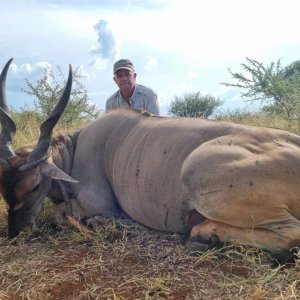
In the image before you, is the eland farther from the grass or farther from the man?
the man

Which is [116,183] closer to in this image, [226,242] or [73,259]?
[73,259]

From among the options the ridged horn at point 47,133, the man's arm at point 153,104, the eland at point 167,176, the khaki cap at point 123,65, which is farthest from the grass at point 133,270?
the khaki cap at point 123,65

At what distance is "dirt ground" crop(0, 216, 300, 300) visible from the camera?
8.43ft

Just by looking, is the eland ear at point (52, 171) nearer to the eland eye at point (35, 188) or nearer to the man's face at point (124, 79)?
the eland eye at point (35, 188)

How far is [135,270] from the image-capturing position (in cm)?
296

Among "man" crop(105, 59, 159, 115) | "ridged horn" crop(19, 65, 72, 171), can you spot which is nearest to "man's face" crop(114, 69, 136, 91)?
"man" crop(105, 59, 159, 115)

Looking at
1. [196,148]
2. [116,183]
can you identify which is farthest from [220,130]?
[116,183]

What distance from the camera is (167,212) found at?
3.59 metres

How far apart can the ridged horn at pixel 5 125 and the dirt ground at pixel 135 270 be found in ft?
2.42

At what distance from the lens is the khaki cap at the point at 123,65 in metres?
6.50

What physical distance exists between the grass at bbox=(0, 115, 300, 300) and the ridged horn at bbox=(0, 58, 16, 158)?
0.71 meters

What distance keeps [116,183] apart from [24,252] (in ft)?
3.05

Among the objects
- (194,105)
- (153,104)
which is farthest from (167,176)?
(194,105)

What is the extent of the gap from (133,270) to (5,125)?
1853mm
